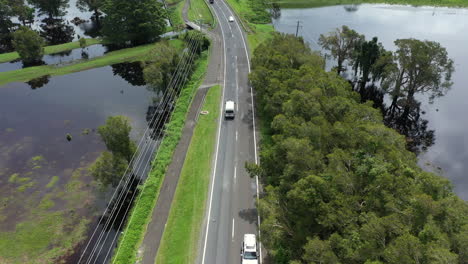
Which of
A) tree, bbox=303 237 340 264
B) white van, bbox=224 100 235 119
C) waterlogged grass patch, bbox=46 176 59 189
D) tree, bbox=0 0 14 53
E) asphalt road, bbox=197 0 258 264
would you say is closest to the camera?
tree, bbox=303 237 340 264

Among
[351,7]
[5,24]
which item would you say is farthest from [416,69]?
[5,24]

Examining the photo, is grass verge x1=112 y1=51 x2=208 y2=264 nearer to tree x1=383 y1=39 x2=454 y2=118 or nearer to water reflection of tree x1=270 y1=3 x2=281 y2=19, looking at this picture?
tree x1=383 y1=39 x2=454 y2=118

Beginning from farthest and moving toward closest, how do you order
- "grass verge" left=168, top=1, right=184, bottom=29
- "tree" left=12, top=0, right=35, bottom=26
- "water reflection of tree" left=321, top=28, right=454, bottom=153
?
"grass verge" left=168, top=1, right=184, bottom=29 < "tree" left=12, top=0, right=35, bottom=26 < "water reflection of tree" left=321, top=28, right=454, bottom=153

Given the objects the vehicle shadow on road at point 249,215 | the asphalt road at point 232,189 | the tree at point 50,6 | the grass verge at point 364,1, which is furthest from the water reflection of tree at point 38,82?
the grass verge at point 364,1

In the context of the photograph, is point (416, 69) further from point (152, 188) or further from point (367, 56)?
point (152, 188)

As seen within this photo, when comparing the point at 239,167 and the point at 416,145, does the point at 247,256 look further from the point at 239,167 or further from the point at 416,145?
the point at 416,145

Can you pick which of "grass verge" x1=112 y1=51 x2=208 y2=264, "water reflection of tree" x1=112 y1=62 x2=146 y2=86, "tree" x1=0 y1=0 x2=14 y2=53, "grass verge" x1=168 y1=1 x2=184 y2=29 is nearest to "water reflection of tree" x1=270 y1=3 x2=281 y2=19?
"grass verge" x1=168 y1=1 x2=184 y2=29
